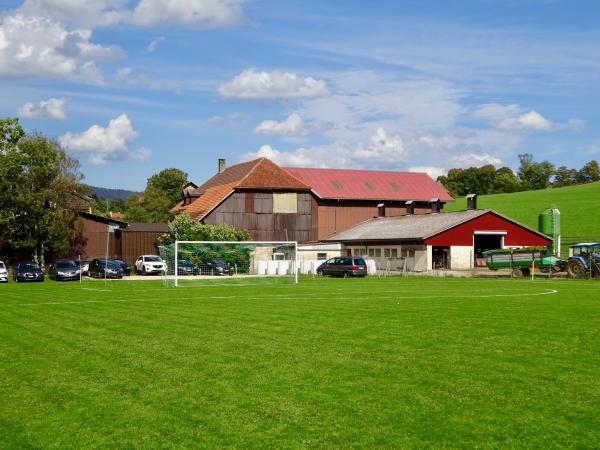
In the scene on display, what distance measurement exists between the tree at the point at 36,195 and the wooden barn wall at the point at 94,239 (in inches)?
97.1

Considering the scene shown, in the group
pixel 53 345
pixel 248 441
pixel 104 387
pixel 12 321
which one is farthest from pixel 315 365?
pixel 12 321

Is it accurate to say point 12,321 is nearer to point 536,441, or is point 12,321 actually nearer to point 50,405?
point 50,405

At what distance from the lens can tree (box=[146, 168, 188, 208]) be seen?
14088cm

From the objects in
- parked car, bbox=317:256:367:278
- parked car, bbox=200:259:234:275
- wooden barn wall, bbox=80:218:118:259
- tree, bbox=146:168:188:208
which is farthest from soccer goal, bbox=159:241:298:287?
tree, bbox=146:168:188:208

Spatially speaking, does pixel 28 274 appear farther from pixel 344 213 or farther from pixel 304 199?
pixel 344 213

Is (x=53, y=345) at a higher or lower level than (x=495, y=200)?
lower

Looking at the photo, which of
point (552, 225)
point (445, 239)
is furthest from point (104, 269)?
point (552, 225)

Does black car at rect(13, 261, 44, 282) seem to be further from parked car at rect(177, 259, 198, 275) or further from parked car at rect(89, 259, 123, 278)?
parked car at rect(177, 259, 198, 275)

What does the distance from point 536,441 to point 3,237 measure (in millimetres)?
65301

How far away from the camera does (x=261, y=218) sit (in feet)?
249

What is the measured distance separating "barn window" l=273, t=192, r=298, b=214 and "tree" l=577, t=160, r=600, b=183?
122m

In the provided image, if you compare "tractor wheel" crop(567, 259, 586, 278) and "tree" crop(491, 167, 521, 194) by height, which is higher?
"tree" crop(491, 167, 521, 194)

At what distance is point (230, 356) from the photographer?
13.4 m

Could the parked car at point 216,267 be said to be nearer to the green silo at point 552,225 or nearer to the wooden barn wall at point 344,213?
the wooden barn wall at point 344,213
